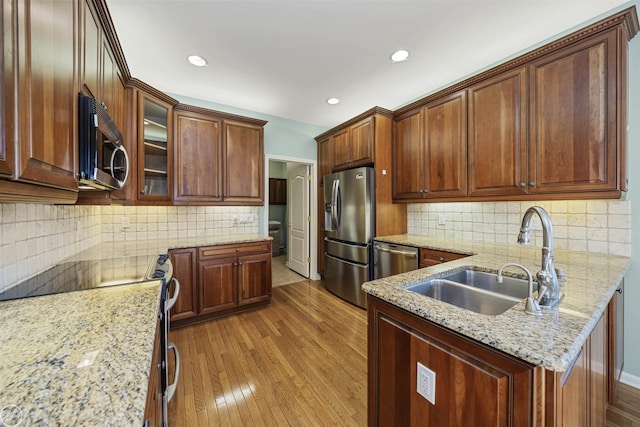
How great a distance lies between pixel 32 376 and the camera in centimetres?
57

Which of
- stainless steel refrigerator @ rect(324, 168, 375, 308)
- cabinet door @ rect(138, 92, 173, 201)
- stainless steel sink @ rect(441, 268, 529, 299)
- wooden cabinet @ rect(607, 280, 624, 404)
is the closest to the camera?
stainless steel sink @ rect(441, 268, 529, 299)

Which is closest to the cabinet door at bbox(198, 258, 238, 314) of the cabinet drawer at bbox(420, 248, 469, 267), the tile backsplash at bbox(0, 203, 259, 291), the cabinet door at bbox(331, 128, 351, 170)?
the tile backsplash at bbox(0, 203, 259, 291)

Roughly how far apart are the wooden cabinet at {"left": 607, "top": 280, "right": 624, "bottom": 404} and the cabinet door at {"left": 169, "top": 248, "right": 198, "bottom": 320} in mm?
3197

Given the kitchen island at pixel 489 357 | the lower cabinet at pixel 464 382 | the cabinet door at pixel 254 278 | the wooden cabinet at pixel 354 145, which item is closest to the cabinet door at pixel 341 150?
the wooden cabinet at pixel 354 145

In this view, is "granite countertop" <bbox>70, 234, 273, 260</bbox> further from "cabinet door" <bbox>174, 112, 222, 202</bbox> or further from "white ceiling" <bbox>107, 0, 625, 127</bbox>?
"white ceiling" <bbox>107, 0, 625, 127</bbox>

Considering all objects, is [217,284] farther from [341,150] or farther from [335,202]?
[341,150]

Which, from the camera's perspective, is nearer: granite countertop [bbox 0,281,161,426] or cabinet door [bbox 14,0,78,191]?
granite countertop [bbox 0,281,161,426]

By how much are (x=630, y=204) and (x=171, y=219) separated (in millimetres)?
4244

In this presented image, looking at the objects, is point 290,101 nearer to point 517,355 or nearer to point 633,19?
point 633,19

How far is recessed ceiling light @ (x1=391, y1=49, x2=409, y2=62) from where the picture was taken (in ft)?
7.37

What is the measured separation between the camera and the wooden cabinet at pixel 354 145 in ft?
10.2

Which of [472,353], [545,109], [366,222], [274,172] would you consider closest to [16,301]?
[472,353]

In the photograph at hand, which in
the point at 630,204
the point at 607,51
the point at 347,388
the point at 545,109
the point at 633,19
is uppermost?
the point at 633,19

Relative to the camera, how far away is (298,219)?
459 centimetres
